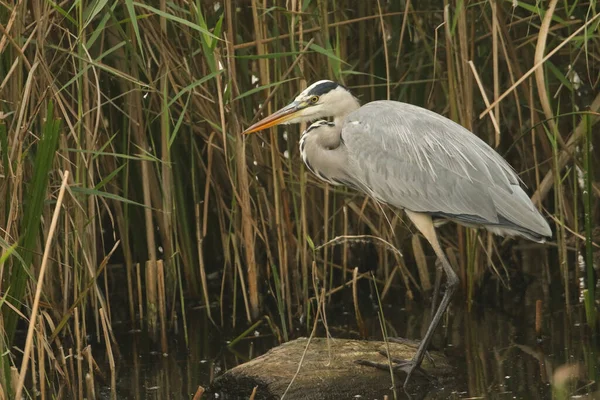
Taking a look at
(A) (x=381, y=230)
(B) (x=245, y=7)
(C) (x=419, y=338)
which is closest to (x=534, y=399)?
(C) (x=419, y=338)

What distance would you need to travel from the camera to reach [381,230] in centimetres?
461

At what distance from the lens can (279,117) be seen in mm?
3961

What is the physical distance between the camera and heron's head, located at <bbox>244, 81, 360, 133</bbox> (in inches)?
156

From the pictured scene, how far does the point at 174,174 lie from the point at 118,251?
91 centimetres

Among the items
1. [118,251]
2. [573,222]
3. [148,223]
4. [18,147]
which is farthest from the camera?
[118,251]

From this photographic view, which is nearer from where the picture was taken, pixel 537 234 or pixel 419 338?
pixel 537 234

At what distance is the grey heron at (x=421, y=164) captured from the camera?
3861mm

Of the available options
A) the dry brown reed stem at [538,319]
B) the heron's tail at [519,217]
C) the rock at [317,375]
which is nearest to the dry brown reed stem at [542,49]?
the heron's tail at [519,217]

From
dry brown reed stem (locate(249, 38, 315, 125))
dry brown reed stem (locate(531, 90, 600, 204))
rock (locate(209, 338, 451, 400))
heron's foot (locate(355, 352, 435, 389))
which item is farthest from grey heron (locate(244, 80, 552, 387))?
dry brown reed stem (locate(531, 90, 600, 204))

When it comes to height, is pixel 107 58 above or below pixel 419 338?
above

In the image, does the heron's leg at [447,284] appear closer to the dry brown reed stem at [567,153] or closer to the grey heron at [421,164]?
Answer: the grey heron at [421,164]

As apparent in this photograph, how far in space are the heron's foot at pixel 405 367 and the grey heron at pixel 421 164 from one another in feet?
0.69

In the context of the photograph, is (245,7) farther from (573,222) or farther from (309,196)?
(573,222)

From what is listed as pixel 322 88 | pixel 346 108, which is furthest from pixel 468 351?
pixel 322 88
